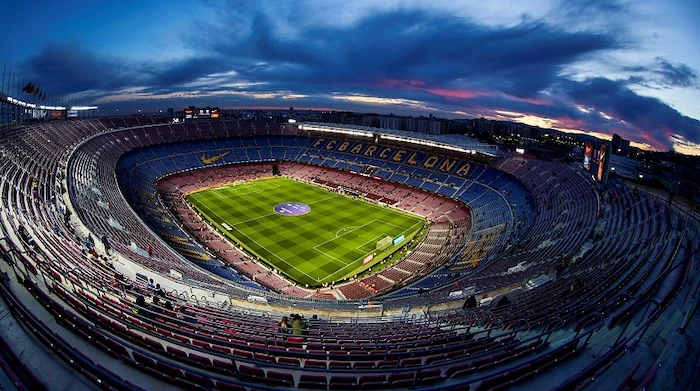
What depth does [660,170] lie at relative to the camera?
46812 millimetres

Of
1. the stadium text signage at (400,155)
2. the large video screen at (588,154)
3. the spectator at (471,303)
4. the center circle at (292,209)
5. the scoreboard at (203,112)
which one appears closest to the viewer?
the spectator at (471,303)

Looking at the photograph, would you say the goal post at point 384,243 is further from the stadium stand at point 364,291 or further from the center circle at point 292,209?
the center circle at point 292,209

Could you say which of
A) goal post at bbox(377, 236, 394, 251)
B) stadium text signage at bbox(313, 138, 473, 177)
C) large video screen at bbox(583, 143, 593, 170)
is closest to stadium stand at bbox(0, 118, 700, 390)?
large video screen at bbox(583, 143, 593, 170)

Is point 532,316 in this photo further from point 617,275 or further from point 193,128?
point 193,128

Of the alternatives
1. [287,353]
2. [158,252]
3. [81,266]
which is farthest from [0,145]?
[287,353]

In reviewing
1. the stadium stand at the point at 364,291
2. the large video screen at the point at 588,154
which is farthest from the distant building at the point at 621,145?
the large video screen at the point at 588,154

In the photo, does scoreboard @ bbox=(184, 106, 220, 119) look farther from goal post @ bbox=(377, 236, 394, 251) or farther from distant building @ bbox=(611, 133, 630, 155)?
distant building @ bbox=(611, 133, 630, 155)

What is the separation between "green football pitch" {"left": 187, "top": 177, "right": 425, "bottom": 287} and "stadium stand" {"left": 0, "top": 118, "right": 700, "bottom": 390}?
2.66 metres

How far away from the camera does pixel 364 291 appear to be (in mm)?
28094

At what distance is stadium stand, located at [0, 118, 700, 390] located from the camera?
7.73 metres

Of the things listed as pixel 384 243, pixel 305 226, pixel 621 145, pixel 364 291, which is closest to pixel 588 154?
pixel 384 243

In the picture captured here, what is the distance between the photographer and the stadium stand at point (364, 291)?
25.3 feet

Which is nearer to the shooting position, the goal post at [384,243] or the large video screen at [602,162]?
the large video screen at [602,162]

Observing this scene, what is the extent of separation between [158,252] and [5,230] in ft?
32.9
